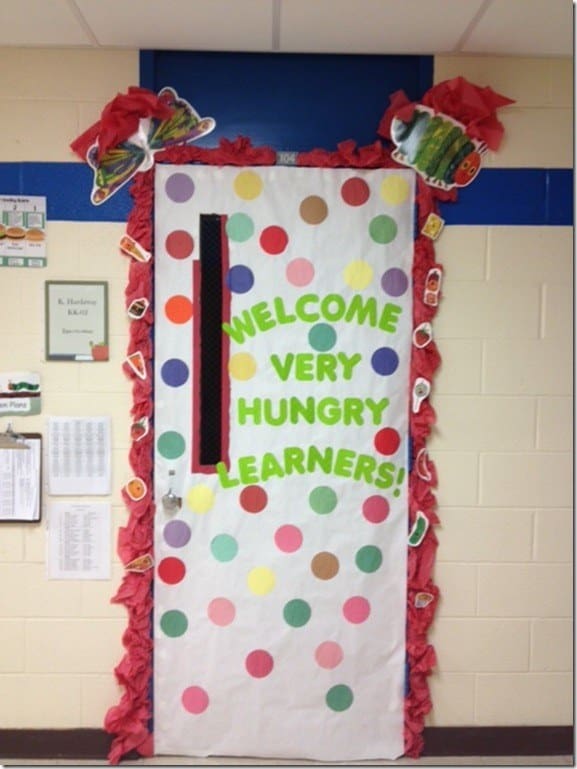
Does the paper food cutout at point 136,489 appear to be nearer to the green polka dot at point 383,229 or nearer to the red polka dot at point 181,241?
the red polka dot at point 181,241

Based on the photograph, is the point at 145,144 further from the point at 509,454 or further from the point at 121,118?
the point at 509,454

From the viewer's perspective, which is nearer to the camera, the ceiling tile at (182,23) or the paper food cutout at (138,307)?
the ceiling tile at (182,23)

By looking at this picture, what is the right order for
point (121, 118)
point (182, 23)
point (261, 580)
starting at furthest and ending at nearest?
point (261, 580) → point (121, 118) → point (182, 23)

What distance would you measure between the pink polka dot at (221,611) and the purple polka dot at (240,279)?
1.01m

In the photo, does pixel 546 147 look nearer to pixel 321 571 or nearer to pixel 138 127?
pixel 138 127

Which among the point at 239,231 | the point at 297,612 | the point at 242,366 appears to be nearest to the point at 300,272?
the point at 239,231

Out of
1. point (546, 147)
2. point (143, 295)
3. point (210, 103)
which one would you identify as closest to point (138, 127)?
point (210, 103)

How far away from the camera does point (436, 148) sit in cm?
205

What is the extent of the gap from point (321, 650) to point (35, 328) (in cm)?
140

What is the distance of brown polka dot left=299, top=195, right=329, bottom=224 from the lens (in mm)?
2049

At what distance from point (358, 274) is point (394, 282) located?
119 millimetres

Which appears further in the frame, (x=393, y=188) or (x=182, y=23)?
(x=393, y=188)

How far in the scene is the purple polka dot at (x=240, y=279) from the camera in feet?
6.73

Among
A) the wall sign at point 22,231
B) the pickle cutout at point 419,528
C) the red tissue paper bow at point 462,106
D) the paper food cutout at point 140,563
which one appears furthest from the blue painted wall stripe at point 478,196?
the paper food cutout at point 140,563
